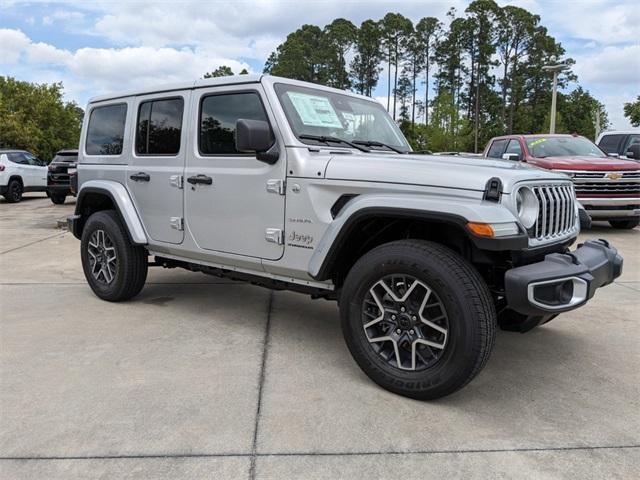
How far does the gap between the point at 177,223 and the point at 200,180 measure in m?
0.48

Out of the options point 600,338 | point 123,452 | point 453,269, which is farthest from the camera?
point 600,338

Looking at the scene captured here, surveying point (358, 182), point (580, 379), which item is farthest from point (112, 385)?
point (580, 379)

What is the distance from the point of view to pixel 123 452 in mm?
2600

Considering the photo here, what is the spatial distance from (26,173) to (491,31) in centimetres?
4853

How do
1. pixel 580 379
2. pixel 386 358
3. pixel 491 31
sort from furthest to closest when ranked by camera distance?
1. pixel 491 31
2. pixel 580 379
3. pixel 386 358

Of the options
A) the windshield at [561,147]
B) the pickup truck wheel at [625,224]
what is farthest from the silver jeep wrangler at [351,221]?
the pickup truck wheel at [625,224]

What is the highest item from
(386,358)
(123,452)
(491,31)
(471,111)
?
(491,31)

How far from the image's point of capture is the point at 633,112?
40.8 metres

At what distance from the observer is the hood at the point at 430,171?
293 cm

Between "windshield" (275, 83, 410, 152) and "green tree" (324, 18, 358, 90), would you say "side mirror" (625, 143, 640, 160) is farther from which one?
"green tree" (324, 18, 358, 90)

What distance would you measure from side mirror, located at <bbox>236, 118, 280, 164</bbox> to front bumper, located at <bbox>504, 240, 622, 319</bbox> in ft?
5.74

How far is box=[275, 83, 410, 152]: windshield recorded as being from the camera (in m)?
3.87

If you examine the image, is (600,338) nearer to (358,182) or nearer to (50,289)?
(358,182)

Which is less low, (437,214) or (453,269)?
(437,214)
